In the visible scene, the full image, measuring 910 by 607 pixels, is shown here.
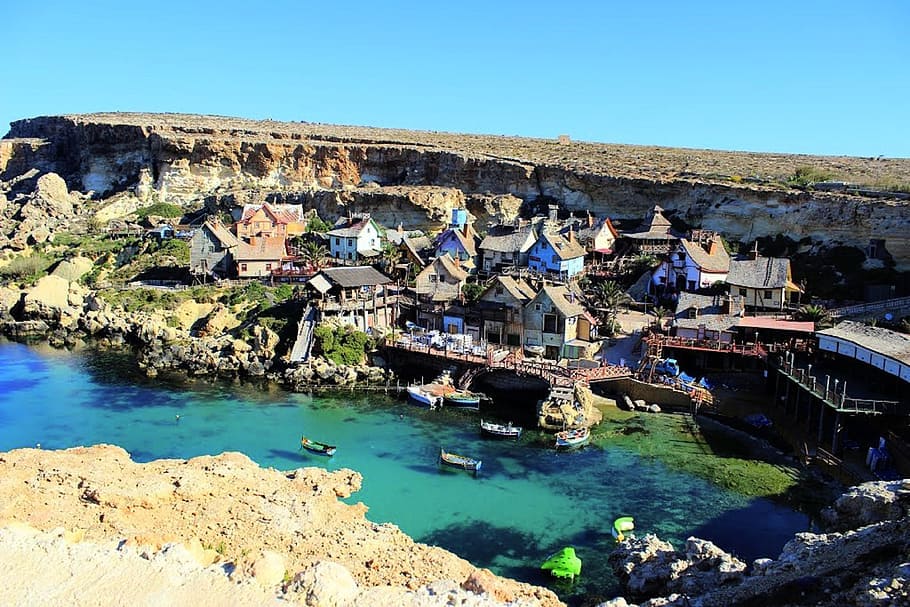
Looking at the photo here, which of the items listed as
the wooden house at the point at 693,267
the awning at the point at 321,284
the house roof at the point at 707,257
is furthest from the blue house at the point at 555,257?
the awning at the point at 321,284

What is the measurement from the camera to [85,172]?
310ft

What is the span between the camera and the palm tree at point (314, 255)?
61.7 m

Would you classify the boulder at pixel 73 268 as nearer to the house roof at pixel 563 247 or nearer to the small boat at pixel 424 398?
the small boat at pixel 424 398

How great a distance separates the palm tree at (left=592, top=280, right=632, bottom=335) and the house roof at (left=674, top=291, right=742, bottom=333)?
4.58 meters

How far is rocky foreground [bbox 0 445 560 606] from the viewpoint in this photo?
64.8 ft

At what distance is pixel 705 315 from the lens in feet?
146

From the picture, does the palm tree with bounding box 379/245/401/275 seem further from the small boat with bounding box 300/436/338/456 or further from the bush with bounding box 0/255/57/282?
the bush with bounding box 0/255/57/282

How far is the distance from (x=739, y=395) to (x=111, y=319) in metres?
43.6

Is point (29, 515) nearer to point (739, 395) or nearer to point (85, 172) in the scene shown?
point (739, 395)

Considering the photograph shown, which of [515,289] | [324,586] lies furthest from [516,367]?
[324,586]

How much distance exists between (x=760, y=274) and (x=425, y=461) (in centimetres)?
2556

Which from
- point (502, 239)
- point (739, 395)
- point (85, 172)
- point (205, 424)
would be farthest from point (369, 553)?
point (85, 172)

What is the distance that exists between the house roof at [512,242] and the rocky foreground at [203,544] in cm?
3314

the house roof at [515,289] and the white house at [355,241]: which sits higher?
the white house at [355,241]
